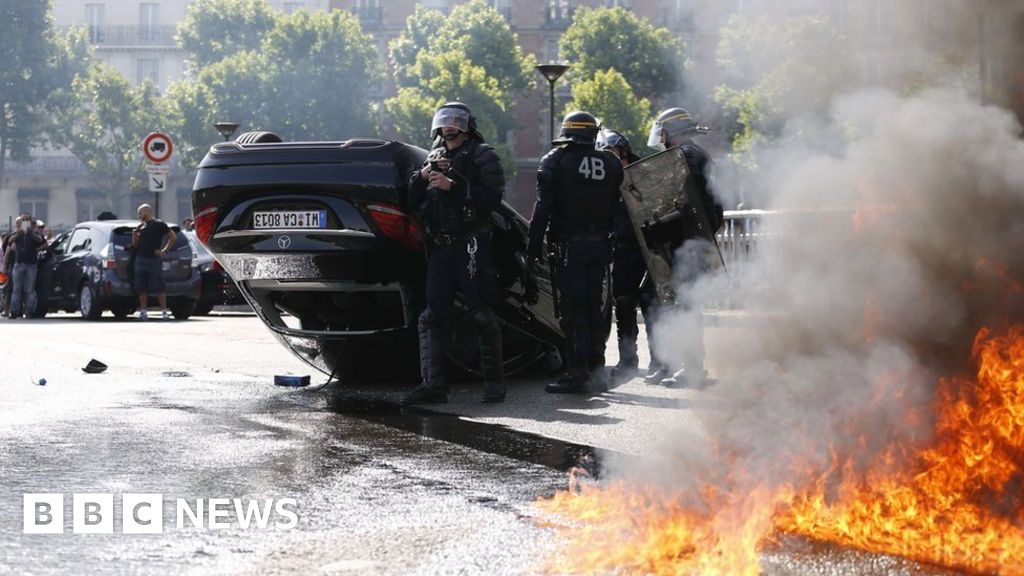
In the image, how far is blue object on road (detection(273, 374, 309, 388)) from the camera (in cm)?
→ 1018

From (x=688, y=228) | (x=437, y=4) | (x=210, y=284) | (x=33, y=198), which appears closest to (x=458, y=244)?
(x=688, y=228)

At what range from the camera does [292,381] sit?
10203 millimetres

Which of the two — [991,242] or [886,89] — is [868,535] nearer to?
[991,242]

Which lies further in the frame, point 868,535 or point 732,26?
point 732,26

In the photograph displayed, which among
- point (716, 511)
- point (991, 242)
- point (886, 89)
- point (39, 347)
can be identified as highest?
point (886, 89)

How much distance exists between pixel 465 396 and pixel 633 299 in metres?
1.71

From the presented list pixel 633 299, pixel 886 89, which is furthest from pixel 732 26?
pixel 633 299

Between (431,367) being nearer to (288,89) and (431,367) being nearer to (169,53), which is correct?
(288,89)

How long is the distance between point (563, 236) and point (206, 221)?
2.18 metres

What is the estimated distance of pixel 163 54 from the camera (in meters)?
85.0

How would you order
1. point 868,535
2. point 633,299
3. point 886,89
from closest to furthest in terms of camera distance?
point 868,535
point 886,89
point 633,299

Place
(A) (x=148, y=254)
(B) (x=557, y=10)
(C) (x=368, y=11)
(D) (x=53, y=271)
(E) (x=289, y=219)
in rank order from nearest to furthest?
(E) (x=289, y=219), (A) (x=148, y=254), (D) (x=53, y=271), (B) (x=557, y=10), (C) (x=368, y=11)

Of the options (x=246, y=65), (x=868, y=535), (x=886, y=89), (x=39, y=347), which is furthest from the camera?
(x=246, y=65)

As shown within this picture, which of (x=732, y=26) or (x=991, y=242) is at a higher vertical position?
(x=732, y=26)
